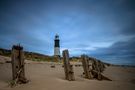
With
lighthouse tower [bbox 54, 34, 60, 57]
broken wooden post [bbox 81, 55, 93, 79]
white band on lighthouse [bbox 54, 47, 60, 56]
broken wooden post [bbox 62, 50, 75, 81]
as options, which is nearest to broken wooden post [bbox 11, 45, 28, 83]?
broken wooden post [bbox 62, 50, 75, 81]

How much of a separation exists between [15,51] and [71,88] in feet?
10.3

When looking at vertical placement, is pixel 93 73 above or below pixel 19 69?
below

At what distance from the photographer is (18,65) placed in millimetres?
6004

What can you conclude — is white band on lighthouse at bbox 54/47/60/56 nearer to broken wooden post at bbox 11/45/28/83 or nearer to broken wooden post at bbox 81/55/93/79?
broken wooden post at bbox 81/55/93/79

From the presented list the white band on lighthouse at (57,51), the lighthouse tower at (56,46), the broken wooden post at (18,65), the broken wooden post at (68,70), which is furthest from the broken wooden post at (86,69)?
the white band on lighthouse at (57,51)

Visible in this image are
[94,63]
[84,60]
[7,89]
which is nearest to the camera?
[7,89]

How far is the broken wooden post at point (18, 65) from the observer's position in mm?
5777

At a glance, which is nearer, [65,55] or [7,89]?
[7,89]

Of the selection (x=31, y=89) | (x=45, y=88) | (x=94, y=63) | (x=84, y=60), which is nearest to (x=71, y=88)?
(x=45, y=88)

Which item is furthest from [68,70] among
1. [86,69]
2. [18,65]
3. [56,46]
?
[56,46]

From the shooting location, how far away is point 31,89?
15.8 feet

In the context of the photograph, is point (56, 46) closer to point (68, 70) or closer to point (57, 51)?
point (57, 51)

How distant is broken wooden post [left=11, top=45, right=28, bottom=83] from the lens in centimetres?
578

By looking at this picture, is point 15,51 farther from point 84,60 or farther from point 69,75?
point 84,60
